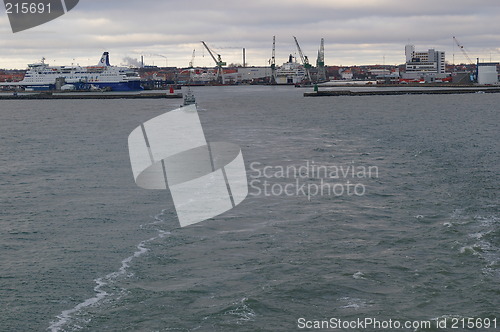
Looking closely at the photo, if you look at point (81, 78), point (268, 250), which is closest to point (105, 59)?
point (81, 78)

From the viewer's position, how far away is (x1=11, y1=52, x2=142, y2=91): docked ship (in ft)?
512

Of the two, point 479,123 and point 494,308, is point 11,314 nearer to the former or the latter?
point 494,308

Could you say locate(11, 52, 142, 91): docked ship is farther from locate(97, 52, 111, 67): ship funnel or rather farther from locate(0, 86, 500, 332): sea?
locate(0, 86, 500, 332): sea

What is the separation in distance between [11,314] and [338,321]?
22.8ft

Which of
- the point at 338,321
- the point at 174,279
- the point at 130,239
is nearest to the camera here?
the point at 338,321

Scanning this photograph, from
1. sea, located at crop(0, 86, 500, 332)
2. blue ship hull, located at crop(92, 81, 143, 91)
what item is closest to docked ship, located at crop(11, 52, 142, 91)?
blue ship hull, located at crop(92, 81, 143, 91)

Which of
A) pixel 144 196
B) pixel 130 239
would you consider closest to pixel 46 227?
pixel 130 239

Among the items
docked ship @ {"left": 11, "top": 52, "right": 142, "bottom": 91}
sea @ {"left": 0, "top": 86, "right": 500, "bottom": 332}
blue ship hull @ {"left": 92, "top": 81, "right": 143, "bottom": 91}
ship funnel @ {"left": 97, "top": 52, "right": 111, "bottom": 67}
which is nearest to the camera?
sea @ {"left": 0, "top": 86, "right": 500, "bottom": 332}

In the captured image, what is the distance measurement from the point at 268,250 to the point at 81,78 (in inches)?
5954

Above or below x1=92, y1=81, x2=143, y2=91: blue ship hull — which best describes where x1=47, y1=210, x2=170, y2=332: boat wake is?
below

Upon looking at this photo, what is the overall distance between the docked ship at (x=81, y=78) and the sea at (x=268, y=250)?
416ft

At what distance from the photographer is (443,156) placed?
3372 centimetres

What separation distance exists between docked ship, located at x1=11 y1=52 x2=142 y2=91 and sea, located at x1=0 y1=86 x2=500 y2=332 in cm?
12671

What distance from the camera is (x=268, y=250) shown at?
55.2 feet
